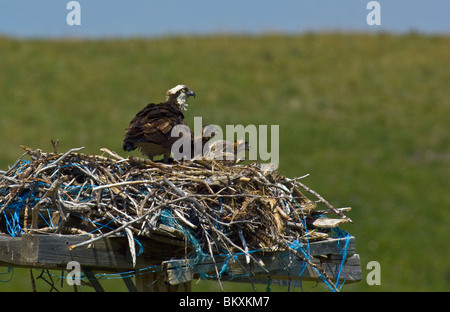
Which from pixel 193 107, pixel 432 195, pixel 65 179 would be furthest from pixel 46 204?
pixel 193 107

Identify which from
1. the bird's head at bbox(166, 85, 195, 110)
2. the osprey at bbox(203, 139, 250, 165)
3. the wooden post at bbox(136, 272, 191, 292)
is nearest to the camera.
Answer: the wooden post at bbox(136, 272, 191, 292)

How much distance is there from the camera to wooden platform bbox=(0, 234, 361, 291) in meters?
Result: 5.69

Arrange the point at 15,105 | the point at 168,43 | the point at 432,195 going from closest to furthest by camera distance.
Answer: the point at 432,195 < the point at 15,105 < the point at 168,43

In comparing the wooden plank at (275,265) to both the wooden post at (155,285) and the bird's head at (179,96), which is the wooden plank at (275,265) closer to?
the wooden post at (155,285)

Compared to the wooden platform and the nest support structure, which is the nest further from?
the wooden platform

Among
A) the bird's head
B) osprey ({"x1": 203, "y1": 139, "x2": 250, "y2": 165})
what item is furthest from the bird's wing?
the bird's head

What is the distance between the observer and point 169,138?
23.4 ft

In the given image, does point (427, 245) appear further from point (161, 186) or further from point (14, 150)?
point (161, 186)

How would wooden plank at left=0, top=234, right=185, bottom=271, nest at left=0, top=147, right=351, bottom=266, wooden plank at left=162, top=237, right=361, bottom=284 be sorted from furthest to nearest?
nest at left=0, top=147, right=351, bottom=266 < wooden plank at left=162, top=237, right=361, bottom=284 < wooden plank at left=0, top=234, right=185, bottom=271

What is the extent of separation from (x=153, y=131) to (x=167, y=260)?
1.46 metres

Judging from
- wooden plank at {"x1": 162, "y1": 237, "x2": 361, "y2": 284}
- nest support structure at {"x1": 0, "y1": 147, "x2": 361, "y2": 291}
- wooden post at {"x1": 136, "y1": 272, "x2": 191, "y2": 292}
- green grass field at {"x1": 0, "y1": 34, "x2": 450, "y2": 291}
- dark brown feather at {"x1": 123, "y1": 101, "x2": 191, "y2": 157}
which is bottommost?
wooden post at {"x1": 136, "y1": 272, "x2": 191, "y2": 292}

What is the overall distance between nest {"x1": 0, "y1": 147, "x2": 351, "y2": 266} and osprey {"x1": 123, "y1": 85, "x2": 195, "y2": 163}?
47 cm

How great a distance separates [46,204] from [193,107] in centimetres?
2133

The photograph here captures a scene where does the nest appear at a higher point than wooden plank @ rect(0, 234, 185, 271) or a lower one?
higher
